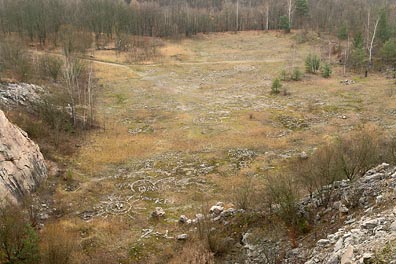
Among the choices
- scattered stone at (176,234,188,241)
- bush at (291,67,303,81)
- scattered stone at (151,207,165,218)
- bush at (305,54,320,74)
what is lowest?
scattered stone at (151,207,165,218)

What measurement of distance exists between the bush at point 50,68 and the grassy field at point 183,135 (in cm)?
637

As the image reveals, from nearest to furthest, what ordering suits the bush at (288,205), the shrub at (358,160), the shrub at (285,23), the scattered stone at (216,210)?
the bush at (288,205) → the shrub at (358,160) → the scattered stone at (216,210) → the shrub at (285,23)

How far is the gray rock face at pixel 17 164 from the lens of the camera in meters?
24.0

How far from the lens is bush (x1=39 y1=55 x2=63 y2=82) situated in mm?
51125

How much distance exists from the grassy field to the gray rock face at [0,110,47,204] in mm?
2330

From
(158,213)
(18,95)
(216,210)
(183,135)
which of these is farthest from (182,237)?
(18,95)

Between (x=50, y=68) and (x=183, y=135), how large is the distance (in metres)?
24.0

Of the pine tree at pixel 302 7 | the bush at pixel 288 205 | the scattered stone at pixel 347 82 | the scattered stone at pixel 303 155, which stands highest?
the pine tree at pixel 302 7

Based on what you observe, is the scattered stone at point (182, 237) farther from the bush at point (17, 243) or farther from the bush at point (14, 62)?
the bush at point (14, 62)

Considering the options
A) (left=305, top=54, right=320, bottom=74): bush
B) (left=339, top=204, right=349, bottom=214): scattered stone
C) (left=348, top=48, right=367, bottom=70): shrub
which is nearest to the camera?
(left=339, top=204, right=349, bottom=214): scattered stone

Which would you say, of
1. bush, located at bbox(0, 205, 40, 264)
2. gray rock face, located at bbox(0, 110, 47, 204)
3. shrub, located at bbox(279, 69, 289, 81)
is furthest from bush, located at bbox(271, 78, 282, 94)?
bush, located at bbox(0, 205, 40, 264)

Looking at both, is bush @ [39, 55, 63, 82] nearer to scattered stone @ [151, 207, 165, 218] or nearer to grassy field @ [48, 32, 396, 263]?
grassy field @ [48, 32, 396, 263]

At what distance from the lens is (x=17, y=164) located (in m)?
25.6

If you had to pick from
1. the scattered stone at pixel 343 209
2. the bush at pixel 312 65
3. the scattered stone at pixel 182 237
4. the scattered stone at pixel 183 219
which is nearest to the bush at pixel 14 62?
the scattered stone at pixel 183 219
